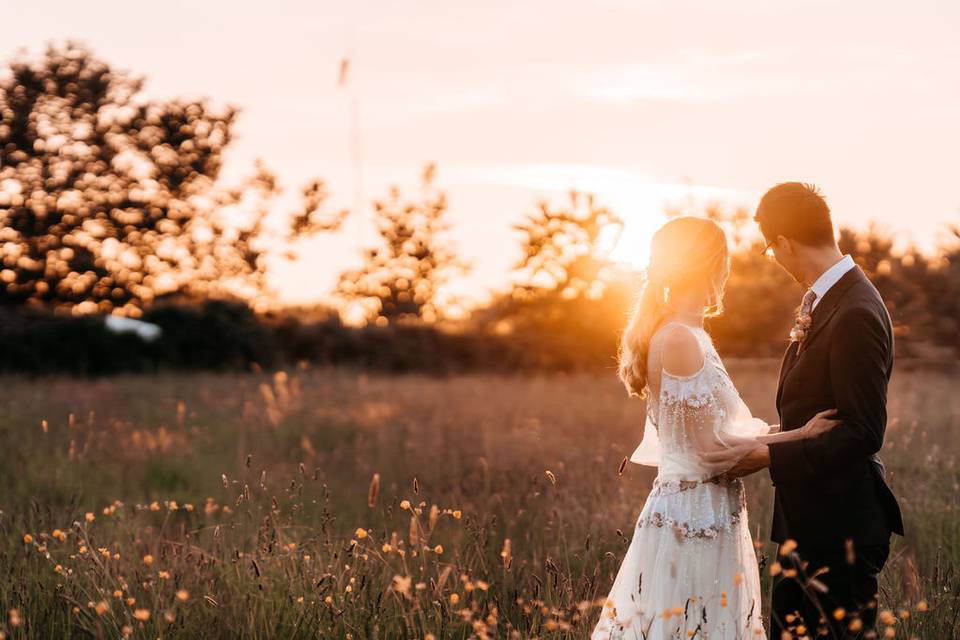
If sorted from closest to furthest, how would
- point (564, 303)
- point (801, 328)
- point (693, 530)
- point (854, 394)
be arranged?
point (854, 394)
point (801, 328)
point (693, 530)
point (564, 303)

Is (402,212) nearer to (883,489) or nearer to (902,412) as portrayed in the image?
(902,412)

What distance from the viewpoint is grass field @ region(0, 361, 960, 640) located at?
13.9 ft

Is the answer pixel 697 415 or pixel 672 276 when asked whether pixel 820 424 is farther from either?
pixel 672 276

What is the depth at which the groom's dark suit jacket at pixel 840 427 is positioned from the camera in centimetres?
344

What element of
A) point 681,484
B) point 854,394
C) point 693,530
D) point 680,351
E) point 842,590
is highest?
point 680,351

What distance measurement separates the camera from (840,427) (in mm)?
3439

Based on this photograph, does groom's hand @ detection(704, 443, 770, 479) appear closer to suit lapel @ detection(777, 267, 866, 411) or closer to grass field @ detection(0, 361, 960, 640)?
suit lapel @ detection(777, 267, 866, 411)

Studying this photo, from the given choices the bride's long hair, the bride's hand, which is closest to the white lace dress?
the bride's long hair

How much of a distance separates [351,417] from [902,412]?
590 centimetres

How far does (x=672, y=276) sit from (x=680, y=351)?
→ 265 mm

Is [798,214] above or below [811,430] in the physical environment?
above

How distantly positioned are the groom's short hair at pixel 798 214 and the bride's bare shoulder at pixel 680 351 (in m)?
0.48

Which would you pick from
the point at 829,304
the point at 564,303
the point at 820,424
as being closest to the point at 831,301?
the point at 829,304

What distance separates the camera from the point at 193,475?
8828 millimetres
